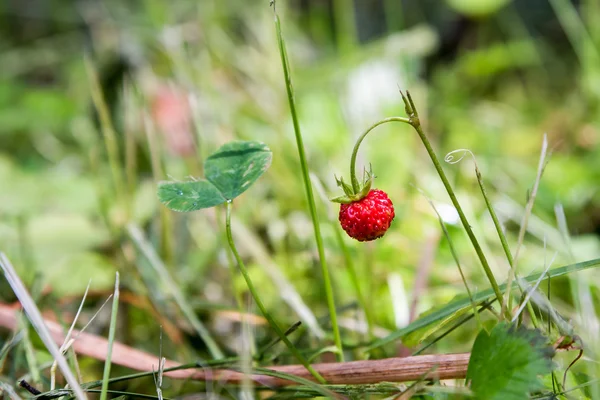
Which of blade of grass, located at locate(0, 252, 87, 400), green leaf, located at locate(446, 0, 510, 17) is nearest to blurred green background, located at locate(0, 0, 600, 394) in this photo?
green leaf, located at locate(446, 0, 510, 17)

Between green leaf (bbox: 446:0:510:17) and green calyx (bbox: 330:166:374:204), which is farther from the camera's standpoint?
green leaf (bbox: 446:0:510:17)

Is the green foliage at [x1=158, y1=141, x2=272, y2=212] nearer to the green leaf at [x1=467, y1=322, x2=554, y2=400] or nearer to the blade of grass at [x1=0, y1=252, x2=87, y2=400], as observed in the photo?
the blade of grass at [x1=0, y1=252, x2=87, y2=400]

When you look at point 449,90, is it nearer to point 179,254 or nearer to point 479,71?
point 479,71

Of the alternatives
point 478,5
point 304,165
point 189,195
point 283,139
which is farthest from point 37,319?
point 478,5

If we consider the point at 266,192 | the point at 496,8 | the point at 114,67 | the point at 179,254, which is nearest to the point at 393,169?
the point at 266,192

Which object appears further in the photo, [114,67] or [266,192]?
[114,67]

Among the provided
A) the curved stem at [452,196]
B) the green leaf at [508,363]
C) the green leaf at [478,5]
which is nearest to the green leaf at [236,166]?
the curved stem at [452,196]

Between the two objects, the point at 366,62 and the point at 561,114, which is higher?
the point at 366,62

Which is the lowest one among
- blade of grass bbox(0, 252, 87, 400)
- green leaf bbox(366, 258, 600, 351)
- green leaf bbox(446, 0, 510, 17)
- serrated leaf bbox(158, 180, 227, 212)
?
green leaf bbox(366, 258, 600, 351)
